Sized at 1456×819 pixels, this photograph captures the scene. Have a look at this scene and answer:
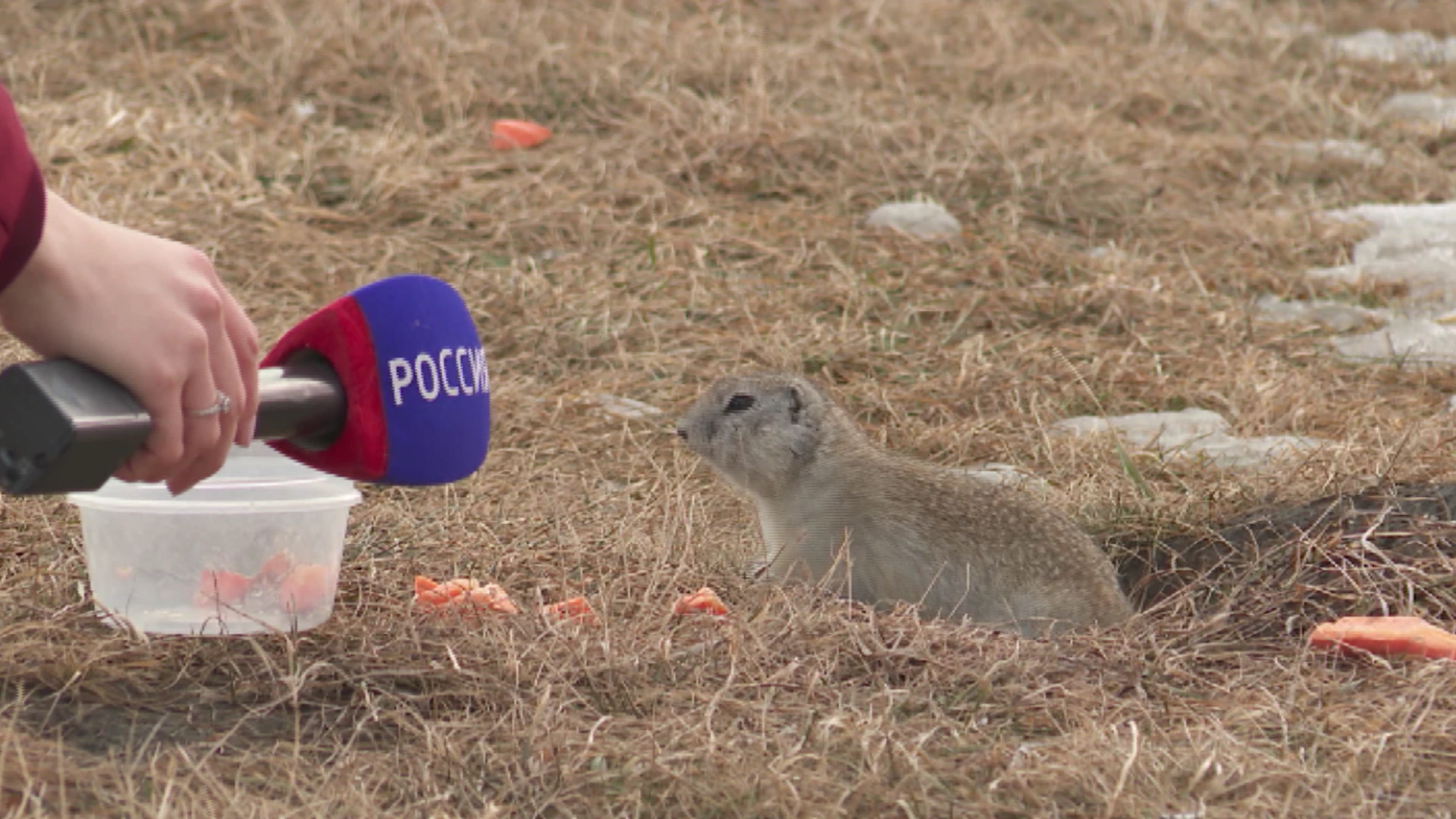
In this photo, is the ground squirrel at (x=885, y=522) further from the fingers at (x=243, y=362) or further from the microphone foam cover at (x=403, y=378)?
the fingers at (x=243, y=362)

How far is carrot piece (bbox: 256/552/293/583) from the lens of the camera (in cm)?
342

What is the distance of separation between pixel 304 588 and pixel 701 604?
87 cm

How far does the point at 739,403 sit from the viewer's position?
4969 millimetres

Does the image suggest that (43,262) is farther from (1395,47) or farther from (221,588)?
(1395,47)

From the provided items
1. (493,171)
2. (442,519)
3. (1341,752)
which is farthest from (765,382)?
(493,171)

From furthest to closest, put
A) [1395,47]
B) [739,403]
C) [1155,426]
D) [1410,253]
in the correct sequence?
[1395,47] < [1410,253] < [1155,426] < [739,403]

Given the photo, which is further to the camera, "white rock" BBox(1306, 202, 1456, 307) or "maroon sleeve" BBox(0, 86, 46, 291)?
"white rock" BBox(1306, 202, 1456, 307)

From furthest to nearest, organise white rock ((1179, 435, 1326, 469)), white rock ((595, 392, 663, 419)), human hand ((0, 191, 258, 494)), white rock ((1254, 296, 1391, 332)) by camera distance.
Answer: white rock ((1254, 296, 1391, 332)), white rock ((595, 392, 663, 419)), white rock ((1179, 435, 1326, 469)), human hand ((0, 191, 258, 494))

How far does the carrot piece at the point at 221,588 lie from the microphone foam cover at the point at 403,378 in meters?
1.19

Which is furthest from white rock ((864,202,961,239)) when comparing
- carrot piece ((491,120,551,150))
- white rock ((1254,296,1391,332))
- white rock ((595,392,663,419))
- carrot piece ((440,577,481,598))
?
carrot piece ((440,577,481,598))

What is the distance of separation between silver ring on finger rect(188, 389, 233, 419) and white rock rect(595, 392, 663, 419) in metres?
3.79

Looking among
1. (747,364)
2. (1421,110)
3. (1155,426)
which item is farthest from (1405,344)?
(1421,110)

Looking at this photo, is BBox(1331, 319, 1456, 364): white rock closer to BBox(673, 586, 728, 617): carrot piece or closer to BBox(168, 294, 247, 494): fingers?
BBox(673, 586, 728, 617): carrot piece

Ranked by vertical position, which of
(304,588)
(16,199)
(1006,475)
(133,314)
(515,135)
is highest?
(16,199)
